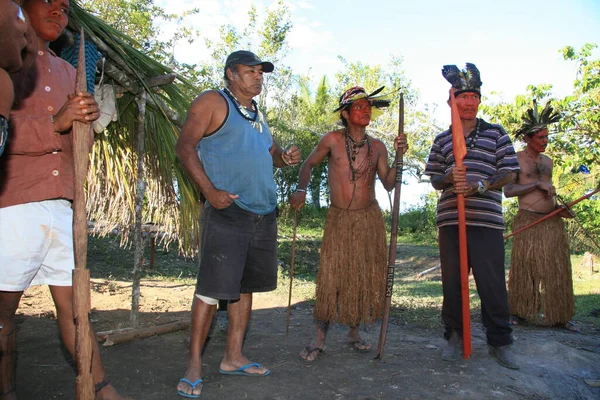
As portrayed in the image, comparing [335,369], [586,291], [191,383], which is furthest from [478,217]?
[586,291]

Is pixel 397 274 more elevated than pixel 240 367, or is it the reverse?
pixel 397 274

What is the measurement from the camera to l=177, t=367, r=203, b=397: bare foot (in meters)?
3.15

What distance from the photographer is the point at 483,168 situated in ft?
13.8

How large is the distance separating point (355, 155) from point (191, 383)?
7.14ft

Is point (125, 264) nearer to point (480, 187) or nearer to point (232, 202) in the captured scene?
point (232, 202)

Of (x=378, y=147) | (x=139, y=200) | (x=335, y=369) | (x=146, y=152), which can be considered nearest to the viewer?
(x=335, y=369)

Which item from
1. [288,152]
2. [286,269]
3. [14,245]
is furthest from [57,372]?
[286,269]

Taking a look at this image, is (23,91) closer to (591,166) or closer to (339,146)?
(339,146)

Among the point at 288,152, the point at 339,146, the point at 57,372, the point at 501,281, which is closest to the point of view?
the point at 57,372

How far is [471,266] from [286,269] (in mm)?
5792

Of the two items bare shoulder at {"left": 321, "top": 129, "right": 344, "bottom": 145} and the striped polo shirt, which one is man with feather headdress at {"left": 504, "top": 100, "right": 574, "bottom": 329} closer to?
the striped polo shirt

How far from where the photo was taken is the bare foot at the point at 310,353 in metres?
4.02

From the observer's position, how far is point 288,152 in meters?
3.77

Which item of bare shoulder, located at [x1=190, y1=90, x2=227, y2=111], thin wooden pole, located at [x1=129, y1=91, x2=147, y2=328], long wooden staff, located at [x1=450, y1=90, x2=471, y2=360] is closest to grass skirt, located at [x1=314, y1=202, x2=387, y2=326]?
long wooden staff, located at [x1=450, y1=90, x2=471, y2=360]
